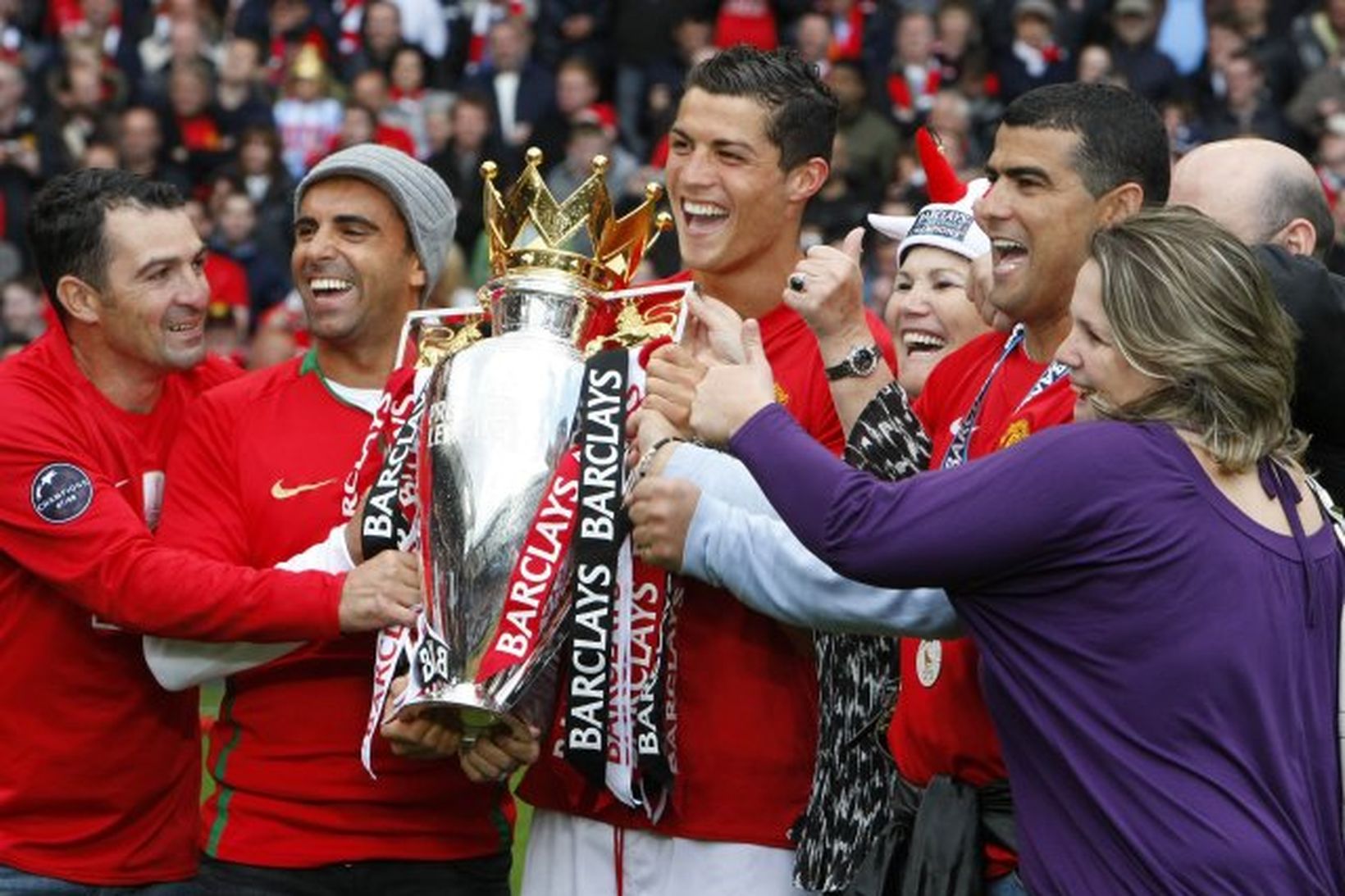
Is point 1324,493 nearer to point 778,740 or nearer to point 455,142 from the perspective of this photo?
point 778,740

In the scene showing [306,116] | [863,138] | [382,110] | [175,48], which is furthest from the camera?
[175,48]

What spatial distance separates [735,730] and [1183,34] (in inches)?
582

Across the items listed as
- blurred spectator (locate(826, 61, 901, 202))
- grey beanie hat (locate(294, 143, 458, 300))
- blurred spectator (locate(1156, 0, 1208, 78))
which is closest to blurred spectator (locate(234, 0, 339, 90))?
blurred spectator (locate(826, 61, 901, 202))

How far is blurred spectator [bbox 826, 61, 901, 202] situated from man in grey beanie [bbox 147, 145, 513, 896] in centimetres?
1171

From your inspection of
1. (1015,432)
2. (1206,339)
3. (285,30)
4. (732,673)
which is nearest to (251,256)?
(285,30)

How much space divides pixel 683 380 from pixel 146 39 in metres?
17.1

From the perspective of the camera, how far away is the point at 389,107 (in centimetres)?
1909

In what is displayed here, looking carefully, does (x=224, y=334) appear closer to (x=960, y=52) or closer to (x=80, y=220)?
(x=960, y=52)

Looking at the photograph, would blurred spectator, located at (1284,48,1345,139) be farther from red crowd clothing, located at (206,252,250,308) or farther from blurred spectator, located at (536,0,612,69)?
red crowd clothing, located at (206,252,250,308)

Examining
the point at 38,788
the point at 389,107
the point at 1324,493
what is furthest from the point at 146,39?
the point at 1324,493

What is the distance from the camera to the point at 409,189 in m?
5.50

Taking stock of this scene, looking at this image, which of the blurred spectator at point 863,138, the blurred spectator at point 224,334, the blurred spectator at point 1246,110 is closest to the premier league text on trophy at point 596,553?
the blurred spectator at point 224,334

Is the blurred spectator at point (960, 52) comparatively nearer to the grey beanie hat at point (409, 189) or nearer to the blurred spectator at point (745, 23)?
the blurred spectator at point (745, 23)

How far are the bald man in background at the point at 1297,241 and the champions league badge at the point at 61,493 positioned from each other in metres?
2.49
